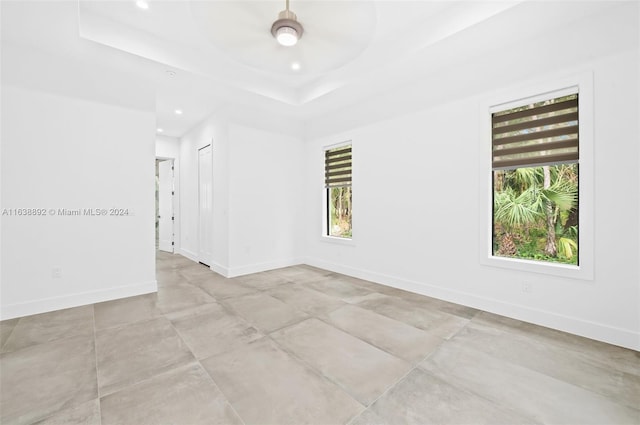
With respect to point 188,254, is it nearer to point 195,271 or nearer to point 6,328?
point 195,271

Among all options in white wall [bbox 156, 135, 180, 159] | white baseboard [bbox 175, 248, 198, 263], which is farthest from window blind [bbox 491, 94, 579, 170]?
white wall [bbox 156, 135, 180, 159]

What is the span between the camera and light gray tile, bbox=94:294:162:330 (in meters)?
2.97

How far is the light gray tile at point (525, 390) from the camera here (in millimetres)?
1637

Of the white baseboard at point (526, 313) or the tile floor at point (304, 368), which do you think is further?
the white baseboard at point (526, 313)

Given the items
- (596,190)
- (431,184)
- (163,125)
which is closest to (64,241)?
(163,125)

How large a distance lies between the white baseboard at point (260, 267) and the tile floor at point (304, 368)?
56.0 inches

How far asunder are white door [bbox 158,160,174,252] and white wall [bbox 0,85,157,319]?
140 inches

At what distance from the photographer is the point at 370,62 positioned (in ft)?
11.9

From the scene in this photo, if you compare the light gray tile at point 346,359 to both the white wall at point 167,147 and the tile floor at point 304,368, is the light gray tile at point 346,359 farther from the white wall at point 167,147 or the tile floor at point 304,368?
the white wall at point 167,147

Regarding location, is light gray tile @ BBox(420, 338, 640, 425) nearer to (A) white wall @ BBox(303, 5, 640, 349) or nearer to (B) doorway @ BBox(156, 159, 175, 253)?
(A) white wall @ BBox(303, 5, 640, 349)

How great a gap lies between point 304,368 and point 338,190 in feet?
12.7

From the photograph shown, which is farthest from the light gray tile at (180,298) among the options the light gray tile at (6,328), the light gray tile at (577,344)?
the light gray tile at (577,344)

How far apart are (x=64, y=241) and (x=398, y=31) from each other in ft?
15.8

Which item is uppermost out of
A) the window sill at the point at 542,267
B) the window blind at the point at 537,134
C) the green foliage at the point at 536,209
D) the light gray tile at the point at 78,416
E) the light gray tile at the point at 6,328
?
the window blind at the point at 537,134
